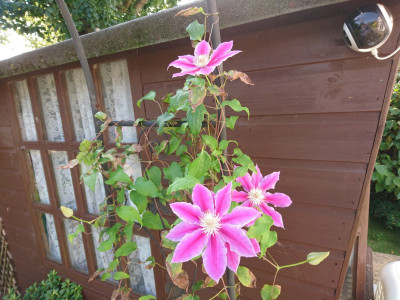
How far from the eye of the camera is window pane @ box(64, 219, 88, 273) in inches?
75.0

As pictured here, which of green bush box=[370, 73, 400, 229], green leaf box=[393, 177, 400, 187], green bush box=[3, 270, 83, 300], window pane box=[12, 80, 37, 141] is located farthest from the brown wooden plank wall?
green leaf box=[393, 177, 400, 187]

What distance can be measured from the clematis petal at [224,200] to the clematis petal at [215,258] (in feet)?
0.20

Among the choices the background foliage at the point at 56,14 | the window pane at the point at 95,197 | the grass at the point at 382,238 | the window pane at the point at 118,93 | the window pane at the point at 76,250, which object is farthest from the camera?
the background foliage at the point at 56,14

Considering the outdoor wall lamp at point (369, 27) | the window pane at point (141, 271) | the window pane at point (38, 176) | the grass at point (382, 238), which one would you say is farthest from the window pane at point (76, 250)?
Result: the grass at point (382, 238)

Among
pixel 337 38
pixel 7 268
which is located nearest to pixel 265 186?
pixel 337 38

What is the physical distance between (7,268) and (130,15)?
191 inches

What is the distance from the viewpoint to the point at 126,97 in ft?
4.58

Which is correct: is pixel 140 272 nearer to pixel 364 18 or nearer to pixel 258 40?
pixel 258 40

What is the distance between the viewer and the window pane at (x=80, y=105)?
1551 mm

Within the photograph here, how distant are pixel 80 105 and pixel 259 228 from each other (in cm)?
144

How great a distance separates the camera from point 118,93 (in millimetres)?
1417

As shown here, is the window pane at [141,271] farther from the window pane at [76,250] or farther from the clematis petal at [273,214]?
the clematis petal at [273,214]

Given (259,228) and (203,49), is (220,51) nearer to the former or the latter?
(203,49)

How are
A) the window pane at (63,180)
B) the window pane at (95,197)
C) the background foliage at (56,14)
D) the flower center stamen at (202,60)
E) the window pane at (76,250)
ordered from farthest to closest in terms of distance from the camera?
the background foliage at (56,14) < the window pane at (76,250) < the window pane at (63,180) < the window pane at (95,197) < the flower center stamen at (202,60)
